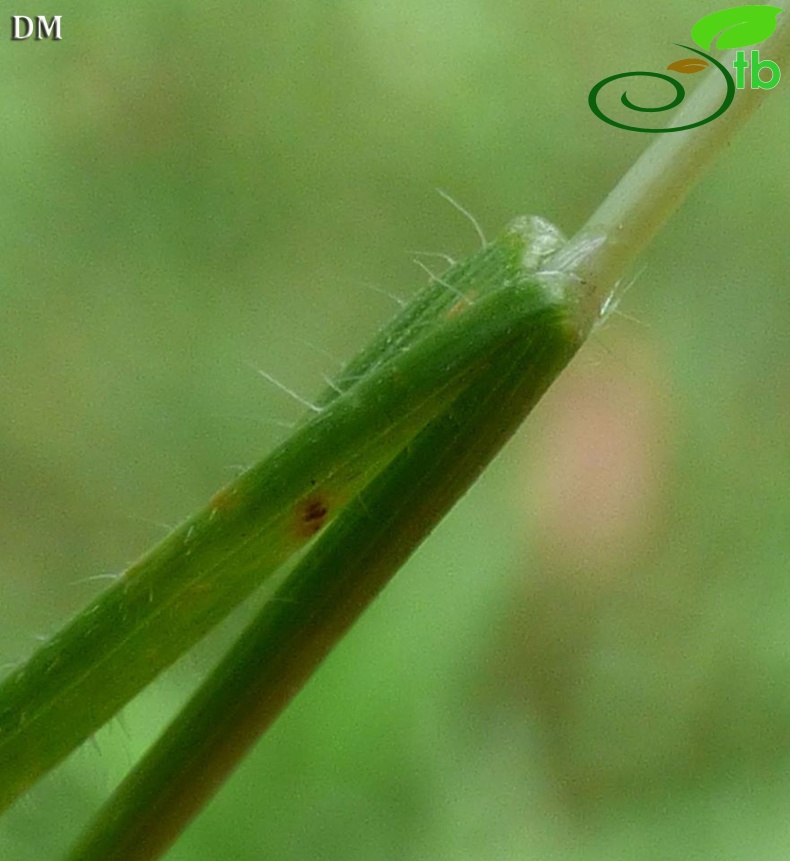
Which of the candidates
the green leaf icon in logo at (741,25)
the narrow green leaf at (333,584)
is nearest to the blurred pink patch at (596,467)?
the green leaf icon in logo at (741,25)

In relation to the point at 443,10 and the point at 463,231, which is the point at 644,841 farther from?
the point at 443,10

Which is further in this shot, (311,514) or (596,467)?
(596,467)

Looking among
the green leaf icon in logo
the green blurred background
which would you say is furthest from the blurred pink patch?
the green leaf icon in logo

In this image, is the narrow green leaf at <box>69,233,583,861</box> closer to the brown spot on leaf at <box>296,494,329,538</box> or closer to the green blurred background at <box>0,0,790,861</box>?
the brown spot on leaf at <box>296,494,329,538</box>

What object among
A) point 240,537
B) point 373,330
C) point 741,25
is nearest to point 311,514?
point 240,537

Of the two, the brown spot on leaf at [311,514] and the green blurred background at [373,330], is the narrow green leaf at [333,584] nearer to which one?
the brown spot on leaf at [311,514]

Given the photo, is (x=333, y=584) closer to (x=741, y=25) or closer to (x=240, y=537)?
(x=240, y=537)
